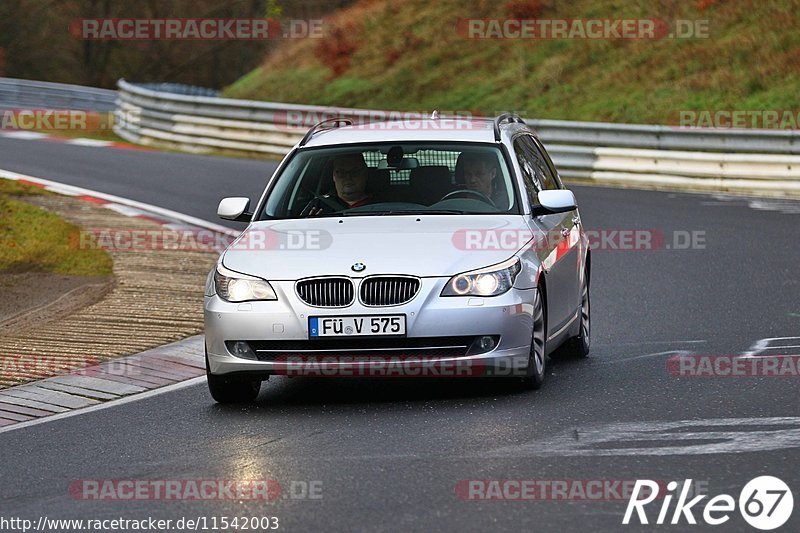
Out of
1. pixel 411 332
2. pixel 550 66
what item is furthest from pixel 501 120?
pixel 550 66

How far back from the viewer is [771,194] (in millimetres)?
22328

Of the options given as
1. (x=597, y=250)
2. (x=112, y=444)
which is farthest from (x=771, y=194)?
(x=112, y=444)

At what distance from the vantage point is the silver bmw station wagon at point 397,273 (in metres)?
8.48

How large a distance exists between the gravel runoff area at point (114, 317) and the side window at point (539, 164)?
9.50 feet

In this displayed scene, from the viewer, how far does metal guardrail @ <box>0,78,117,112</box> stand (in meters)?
43.2

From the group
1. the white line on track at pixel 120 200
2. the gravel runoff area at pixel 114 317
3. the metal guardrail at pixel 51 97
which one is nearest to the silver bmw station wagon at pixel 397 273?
the gravel runoff area at pixel 114 317

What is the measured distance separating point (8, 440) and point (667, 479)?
361 cm

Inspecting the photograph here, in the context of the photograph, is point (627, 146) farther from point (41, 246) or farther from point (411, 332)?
point (411, 332)

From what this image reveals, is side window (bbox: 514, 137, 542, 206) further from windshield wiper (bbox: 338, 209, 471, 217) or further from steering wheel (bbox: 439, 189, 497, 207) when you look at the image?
windshield wiper (bbox: 338, 209, 471, 217)

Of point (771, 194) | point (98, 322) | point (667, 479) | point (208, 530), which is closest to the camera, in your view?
point (208, 530)

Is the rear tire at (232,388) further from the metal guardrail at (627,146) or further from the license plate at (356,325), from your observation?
the metal guardrail at (627,146)

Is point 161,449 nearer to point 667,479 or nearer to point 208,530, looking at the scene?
point 208,530

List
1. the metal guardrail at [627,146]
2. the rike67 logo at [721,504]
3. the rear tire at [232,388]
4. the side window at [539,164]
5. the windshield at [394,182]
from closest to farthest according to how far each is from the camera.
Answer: the rike67 logo at [721,504] < the rear tire at [232,388] < the windshield at [394,182] < the side window at [539,164] < the metal guardrail at [627,146]

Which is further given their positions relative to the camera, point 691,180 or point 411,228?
point 691,180
